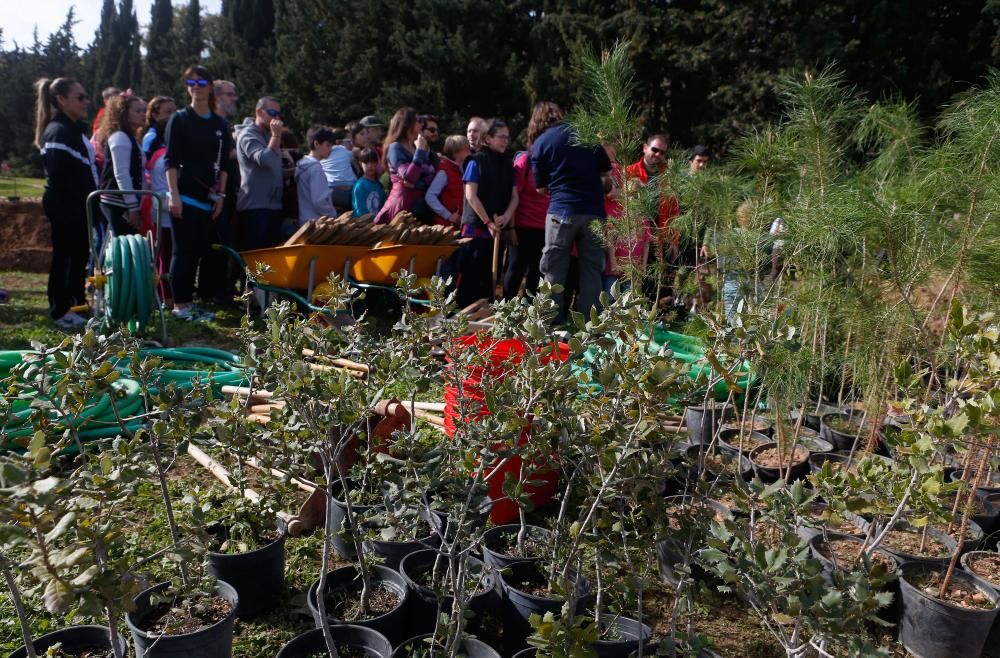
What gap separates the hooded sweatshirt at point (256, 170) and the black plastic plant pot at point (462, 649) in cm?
538

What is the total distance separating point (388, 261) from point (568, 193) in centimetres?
154

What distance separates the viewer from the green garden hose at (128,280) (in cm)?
495

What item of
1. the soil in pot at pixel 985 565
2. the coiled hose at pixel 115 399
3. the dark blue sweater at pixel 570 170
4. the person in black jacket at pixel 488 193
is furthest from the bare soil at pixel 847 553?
the person in black jacket at pixel 488 193

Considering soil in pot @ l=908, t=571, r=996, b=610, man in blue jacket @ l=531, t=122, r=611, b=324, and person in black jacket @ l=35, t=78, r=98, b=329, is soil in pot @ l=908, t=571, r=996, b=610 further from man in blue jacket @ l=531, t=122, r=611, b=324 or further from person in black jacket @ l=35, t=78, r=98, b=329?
person in black jacket @ l=35, t=78, r=98, b=329

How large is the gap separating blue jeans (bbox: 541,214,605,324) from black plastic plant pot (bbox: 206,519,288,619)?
11.7 ft

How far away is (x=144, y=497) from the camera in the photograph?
3217 mm

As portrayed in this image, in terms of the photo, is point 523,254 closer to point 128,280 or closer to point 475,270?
point 475,270

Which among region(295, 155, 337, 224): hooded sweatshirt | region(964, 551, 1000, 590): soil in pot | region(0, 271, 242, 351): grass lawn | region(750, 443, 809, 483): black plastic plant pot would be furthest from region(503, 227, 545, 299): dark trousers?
region(964, 551, 1000, 590): soil in pot

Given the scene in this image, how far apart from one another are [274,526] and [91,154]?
15.4 feet

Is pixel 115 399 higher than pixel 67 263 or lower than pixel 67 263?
higher

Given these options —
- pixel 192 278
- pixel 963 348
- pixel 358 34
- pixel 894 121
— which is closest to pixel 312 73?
pixel 358 34

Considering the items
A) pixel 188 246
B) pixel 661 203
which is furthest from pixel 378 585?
pixel 188 246

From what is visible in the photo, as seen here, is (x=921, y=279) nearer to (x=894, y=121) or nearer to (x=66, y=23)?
(x=894, y=121)

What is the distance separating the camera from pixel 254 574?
95.2 inches
